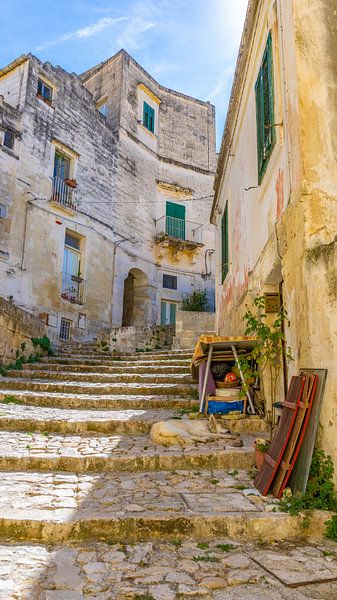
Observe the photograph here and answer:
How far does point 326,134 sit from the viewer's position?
388 centimetres

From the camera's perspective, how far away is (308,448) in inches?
126

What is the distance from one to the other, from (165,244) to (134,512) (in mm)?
17673

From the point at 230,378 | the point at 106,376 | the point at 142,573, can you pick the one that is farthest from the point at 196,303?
the point at 142,573

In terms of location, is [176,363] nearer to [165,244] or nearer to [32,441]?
[32,441]

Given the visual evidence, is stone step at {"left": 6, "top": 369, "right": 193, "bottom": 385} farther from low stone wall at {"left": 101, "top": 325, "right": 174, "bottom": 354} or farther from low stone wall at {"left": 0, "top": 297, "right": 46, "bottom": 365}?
low stone wall at {"left": 101, "top": 325, "right": 174, "bottom": 354}

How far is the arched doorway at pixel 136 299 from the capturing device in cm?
1933

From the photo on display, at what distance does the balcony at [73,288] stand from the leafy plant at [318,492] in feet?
42.6

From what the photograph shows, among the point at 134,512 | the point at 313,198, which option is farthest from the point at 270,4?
the point at 134,512

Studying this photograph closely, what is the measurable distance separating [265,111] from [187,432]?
12.5 feet

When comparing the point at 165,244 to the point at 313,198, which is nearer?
the point at 313,198

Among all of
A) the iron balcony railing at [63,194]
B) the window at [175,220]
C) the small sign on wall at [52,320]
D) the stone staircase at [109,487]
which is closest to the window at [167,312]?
the window at [175,220]

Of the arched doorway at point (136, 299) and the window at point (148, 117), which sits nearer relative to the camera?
the arched doorway at point (136, 299)

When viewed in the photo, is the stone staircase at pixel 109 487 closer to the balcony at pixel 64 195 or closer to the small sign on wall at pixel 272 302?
the small sign on wall at pixel 272 302

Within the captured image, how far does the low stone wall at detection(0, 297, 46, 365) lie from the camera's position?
9000 millimetres
